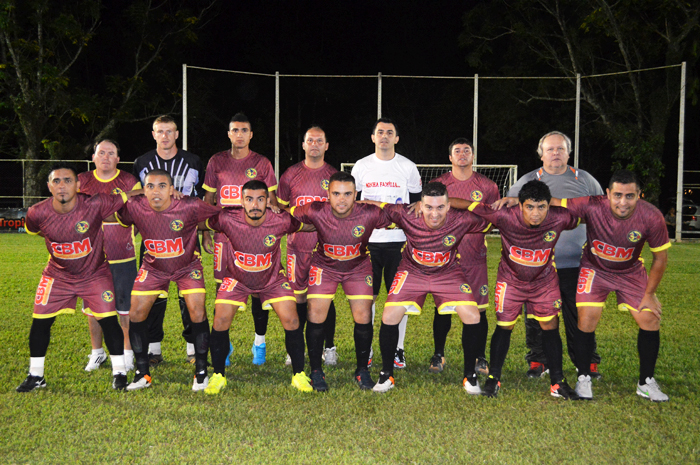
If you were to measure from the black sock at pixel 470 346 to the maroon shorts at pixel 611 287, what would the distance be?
82cm

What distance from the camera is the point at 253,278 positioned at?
4.69 meters

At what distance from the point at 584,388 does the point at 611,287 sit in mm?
795

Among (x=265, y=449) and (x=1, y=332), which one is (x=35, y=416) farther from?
(x=1, y=332)

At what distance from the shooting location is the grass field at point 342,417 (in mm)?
3447

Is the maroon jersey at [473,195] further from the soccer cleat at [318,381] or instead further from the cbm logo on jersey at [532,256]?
the soccer cleat at [318,381]

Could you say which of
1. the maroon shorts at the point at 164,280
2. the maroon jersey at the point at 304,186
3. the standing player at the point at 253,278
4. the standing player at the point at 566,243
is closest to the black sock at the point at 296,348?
the standing player at the point at 253,278

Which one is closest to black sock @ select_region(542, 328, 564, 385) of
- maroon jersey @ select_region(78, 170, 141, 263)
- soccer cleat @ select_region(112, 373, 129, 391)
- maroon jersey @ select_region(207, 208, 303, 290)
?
maroon jersey @ select_region(207, 208, 303, 290)

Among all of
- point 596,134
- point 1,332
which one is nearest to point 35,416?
point 1,332

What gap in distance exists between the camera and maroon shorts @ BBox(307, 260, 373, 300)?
190 inches

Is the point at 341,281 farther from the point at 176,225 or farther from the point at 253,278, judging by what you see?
the point at 176,225

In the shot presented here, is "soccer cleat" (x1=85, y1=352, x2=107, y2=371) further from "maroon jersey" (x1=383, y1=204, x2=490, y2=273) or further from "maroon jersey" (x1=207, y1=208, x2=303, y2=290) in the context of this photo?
"maroon jersey" (x1=383, y1=204, x2=490, y2=273)

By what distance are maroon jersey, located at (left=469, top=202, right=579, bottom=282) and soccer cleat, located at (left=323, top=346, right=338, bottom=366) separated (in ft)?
5.59

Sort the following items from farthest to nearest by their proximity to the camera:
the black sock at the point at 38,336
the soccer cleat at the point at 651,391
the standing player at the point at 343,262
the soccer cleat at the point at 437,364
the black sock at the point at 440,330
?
the black sock at the point at 440,330 → the soccer cleat at the point at 437,364 → the standing player at the point at 343,262 → the black sock at the point at 38,336 → the soccer cleat at the point at 651,391

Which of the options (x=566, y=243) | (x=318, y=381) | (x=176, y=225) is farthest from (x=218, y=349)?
(x=566, y=243)
